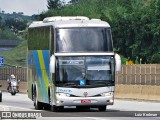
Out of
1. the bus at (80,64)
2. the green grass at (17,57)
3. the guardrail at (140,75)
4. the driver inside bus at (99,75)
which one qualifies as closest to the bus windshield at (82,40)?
the bus at (80,64)

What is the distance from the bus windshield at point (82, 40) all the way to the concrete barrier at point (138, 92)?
1073 centimetres

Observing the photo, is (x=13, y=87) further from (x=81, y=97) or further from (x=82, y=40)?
(x=81, y=97)

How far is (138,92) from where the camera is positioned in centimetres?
4781

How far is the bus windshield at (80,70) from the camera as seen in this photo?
34.4 metres

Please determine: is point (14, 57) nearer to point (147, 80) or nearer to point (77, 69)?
point (147, 80)

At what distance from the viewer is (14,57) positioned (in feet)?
495

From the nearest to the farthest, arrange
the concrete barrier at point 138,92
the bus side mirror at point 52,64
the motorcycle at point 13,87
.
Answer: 1. the bus side mirror at point 52,64
2. the concrete barrier at point 138,92
3. the motorcycle at point 13,87

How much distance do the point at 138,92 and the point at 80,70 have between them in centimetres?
1382

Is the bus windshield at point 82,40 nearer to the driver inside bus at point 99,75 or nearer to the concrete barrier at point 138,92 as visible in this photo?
the driver inside bus at point 99,75

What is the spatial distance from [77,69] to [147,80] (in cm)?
1547

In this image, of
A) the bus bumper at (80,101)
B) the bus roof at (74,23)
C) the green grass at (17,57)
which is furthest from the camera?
the green grass at (17,57)

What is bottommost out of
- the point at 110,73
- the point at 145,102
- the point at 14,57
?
the point at 14,57

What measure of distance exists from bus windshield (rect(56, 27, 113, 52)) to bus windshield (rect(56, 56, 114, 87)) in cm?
41

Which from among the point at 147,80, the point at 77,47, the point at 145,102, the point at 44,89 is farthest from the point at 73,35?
the point at 147,80
